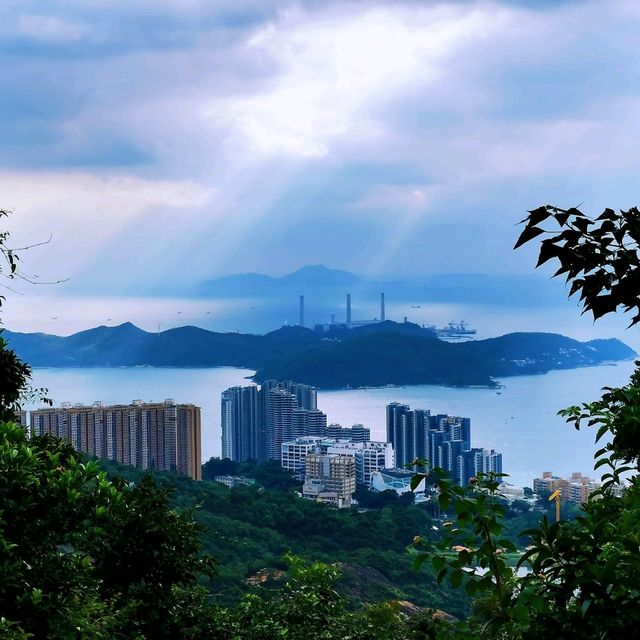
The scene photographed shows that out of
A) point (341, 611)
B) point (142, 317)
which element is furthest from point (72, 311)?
point (341, 611)

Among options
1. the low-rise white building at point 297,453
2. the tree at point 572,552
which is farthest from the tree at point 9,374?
the low-rise white building at point 297,453

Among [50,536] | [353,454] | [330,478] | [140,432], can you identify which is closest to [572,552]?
[50,536]

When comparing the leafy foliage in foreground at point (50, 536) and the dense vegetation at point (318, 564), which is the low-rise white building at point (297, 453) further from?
the leafy foliage in foreground at point (50, 536)

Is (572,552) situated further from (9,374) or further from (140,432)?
(140,432)

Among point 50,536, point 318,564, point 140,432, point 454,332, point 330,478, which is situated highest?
point 454,332

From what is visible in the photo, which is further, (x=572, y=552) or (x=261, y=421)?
(x=261, y=421)

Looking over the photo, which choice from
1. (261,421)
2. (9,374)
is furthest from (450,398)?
(9,374)

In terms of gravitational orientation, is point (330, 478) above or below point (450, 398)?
below

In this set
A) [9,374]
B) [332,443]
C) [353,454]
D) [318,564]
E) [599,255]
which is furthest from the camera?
[332,443]

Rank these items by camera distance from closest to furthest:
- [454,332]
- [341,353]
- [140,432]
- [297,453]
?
[140,432] < [297,453] < [341,353] < [454,332]
